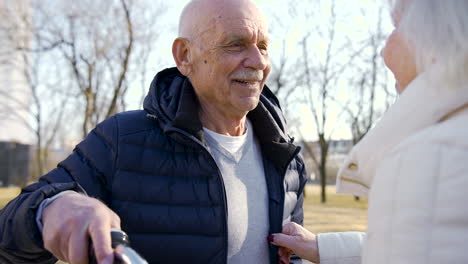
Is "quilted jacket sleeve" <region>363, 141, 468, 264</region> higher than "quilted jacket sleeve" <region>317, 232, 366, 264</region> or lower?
higher

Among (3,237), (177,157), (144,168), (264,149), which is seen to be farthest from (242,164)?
(3,237)

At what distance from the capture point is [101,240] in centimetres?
100

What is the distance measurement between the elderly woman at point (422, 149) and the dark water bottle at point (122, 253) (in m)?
0.60

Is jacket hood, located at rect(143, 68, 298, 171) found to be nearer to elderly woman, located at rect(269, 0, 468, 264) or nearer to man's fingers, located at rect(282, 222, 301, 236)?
man's fingers, located at rect(282, 222, 301, 236)

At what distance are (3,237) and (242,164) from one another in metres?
1.21

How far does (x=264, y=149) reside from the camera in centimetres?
248

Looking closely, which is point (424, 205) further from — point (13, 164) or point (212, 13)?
point (13, 164)

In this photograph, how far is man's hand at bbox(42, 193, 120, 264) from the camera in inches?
39.4

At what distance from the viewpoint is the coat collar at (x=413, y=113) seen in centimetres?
109

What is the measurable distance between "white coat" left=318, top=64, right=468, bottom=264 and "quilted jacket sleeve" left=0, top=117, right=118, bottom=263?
0.94 metres

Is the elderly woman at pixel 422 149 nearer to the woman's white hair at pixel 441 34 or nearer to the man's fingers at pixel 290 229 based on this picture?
the woman's white hair at pixel 441 34

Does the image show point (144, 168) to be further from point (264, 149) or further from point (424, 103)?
point (424, 103)

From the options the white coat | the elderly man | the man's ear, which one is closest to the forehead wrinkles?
the elderly man

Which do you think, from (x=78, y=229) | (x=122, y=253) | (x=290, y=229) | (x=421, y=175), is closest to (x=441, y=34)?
(x=421, y=175)
